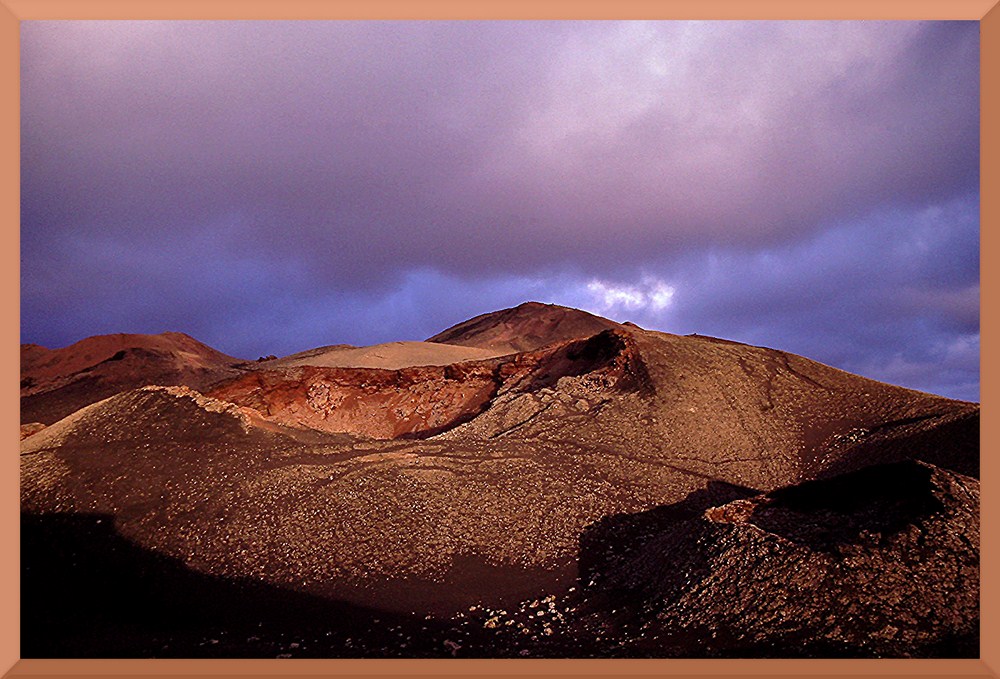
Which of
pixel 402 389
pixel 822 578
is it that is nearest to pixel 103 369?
pixel 402 389

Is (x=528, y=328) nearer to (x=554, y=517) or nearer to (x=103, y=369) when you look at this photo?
(x=103, y=369)

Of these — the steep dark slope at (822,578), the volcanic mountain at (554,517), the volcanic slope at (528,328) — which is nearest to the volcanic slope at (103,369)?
the volcanic mountain at (554,517)

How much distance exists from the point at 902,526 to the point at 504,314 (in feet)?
195

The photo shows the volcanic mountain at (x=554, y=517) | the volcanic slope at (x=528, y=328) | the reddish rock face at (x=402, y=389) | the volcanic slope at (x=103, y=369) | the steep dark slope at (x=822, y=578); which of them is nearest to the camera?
the steep dark slope at (x=822, y=578)

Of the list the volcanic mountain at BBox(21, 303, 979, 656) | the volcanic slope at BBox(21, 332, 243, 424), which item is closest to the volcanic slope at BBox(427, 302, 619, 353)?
the volcanic slope at BBox(21, 332, 243, 424)

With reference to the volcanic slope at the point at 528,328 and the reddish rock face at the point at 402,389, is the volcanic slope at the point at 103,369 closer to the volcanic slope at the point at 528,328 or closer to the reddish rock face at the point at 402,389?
the reddish rock face at the point at 402,389

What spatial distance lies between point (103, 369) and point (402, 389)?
1022 inches

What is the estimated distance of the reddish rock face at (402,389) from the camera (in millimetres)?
19016

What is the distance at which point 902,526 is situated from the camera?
20.9ft

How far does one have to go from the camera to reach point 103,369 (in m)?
35.6

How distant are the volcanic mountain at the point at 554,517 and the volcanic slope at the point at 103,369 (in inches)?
936

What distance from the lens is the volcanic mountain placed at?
610 cm
